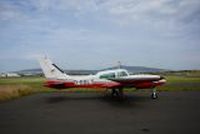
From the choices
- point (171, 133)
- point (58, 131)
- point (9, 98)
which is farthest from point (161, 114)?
point (9, 98)

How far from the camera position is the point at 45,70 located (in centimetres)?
1961

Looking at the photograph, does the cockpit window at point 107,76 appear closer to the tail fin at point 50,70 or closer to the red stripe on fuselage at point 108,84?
the red stripe on fuselage at point 108,84

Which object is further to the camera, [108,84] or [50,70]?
[50,70]

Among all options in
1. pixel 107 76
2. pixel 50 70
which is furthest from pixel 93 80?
pixel 50 70

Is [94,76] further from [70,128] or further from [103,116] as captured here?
[70,128]

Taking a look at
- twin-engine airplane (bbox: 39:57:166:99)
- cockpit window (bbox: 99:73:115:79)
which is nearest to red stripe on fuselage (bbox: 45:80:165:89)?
twin-engine airplane (bbox: 39:57:166:99)

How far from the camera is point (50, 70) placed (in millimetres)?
19578

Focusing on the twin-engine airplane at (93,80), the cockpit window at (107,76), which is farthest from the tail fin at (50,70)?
the cockpit window at (107,76)

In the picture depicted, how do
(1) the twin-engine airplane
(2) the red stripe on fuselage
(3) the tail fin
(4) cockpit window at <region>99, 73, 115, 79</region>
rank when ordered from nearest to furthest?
1. (2) the red stripe on fuselage
2. (1) the twin-engine airplane
3. (4) cockpit window at <region>99, 73, 115, 79</region>
4. (3) the tail fin

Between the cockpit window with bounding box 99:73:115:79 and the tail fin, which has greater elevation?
the tail fin

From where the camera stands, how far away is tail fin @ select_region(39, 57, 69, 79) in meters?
19.5

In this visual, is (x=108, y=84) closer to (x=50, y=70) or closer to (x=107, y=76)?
(x=107, y=76)

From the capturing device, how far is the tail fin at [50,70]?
19516 millimetres

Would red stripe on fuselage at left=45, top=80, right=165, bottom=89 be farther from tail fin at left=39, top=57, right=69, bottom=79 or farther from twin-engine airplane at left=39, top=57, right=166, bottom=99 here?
tail fin at left=39, top=57, right=69, bottom=79
